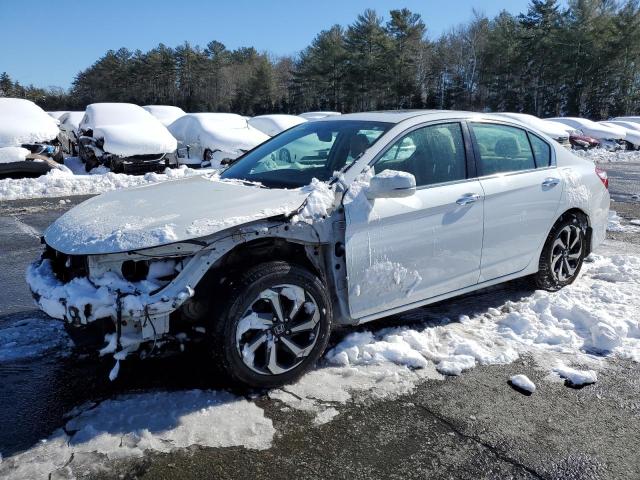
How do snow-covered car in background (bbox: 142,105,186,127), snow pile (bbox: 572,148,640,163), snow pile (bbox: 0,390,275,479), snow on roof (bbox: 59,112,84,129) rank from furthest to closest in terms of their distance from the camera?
snow-covered car in background (bbox: 142,105,186,127), snow pile (bbox: 572,148,640,163), snow on roof (bbox: 59,112,84,129), snow pile (bbox: 0,390,275,479)

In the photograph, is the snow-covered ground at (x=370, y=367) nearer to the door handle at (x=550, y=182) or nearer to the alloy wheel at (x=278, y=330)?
the alloy wheel at (x=278, y=330)

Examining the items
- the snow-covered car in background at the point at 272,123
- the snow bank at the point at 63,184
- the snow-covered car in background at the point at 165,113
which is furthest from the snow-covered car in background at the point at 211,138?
the snow-covered car in background at the point at 165,113

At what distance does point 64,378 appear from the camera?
3.33 meters

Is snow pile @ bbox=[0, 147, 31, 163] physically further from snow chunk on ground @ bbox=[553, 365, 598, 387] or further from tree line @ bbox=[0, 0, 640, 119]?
tree line @ bbox=[0, 0, 640, 119]

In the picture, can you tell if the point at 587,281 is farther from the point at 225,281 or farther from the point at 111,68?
the point at 111,68

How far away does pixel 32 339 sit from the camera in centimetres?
386

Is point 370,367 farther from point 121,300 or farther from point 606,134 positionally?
point 606,134

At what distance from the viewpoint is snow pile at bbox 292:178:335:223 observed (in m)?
3.20

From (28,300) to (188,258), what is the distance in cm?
248

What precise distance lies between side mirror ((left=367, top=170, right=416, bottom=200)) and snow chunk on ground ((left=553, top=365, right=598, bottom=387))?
1.53m

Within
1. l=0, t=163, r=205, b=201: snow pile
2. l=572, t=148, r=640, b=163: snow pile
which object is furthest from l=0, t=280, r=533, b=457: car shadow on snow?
l=572, t=148, r=640, b=163: snow pile

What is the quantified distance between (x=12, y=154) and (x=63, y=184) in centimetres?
118

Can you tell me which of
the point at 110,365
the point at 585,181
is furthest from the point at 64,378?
the point at 585,181

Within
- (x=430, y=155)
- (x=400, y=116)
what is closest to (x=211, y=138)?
(x=400, y=116)
